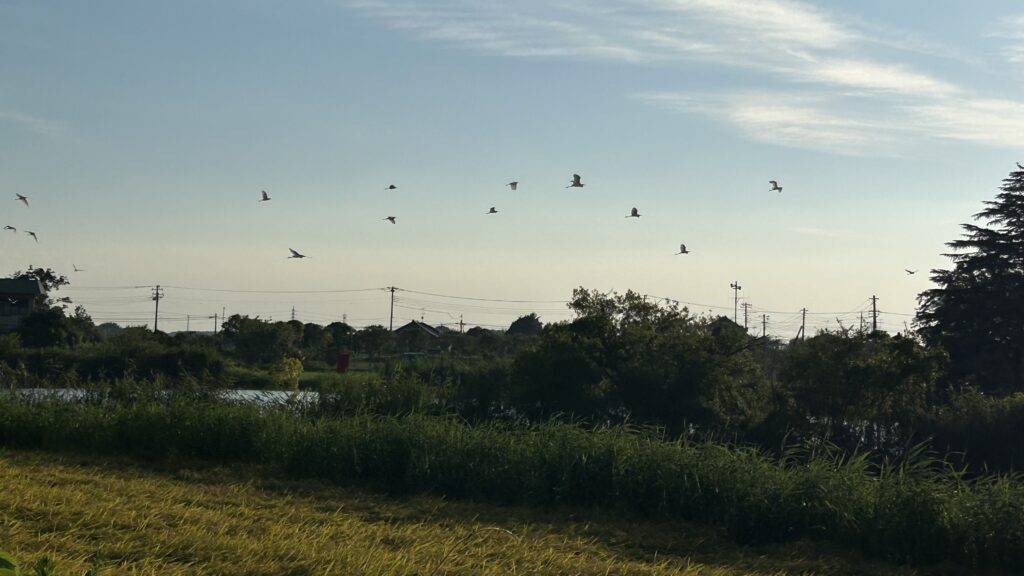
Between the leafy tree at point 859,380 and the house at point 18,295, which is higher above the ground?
the house at point 18,295

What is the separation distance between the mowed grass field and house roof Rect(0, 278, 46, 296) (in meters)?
43.1

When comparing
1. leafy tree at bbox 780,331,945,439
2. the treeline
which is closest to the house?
the treeline

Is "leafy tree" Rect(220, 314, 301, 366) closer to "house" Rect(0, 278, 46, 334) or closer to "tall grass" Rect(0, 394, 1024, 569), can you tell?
"house" Rect(0, 278, 46, 334)

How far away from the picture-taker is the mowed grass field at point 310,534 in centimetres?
681

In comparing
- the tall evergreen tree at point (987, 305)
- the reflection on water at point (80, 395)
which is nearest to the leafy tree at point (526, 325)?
the tall evergreen tree at point (987, 305)

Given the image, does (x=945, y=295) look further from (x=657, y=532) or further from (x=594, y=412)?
(x=657, y=532)

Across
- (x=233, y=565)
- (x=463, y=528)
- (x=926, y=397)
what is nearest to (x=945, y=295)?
(x=926, y=397)

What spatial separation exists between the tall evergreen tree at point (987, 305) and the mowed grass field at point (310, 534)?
26.3 metres

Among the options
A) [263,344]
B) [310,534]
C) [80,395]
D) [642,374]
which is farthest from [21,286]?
[310,534]

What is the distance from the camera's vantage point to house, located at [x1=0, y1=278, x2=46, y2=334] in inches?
1896

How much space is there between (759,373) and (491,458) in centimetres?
1842

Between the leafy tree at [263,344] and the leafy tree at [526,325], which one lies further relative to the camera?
the leafy tree at [526,325]

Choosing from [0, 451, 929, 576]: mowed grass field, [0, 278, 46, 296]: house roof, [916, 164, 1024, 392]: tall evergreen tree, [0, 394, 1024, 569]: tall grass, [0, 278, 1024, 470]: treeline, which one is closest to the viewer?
[0, 451, 929, 576]: mowed grass field

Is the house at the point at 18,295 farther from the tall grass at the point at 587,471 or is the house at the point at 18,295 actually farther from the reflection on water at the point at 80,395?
the tall grass at the point at 587,471
